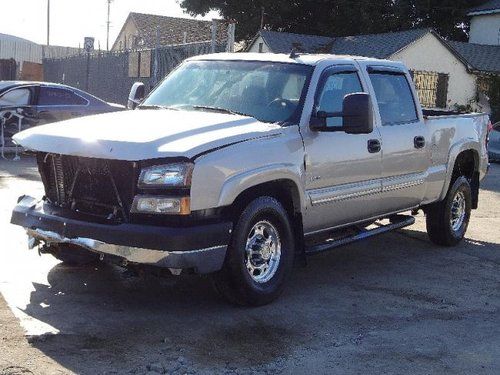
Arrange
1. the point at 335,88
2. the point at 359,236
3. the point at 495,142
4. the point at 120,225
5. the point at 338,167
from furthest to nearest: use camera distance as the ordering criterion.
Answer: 1. the point at 495,142
2. the point at 359,236
3. the point at 335,88
4. the point at 338,167
5. the point at 120,225

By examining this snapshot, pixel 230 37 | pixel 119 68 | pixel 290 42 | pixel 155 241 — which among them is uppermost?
pixel 290 42

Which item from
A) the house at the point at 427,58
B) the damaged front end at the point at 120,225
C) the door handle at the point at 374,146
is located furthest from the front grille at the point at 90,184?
the house at the point at 427,58

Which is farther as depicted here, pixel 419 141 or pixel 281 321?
pixel 419 141

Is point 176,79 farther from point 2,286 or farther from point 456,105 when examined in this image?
point 456,105

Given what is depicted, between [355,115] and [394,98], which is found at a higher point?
[394,98]

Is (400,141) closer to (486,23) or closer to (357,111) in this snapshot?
(357,111)

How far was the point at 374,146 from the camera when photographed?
6.49m

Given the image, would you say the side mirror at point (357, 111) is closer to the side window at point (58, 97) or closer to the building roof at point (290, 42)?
the side window at point (58, 97)

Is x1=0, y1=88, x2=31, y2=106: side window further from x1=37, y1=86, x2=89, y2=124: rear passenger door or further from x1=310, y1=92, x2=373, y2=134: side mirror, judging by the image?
x1=310, y1=92, x2=373, y2=134: side mirror

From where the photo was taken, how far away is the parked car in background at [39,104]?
1414cm

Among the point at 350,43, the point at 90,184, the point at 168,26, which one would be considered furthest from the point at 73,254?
the point at 168,26

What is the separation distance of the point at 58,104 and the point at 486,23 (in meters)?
30.6

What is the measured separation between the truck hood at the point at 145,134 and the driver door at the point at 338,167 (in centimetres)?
52

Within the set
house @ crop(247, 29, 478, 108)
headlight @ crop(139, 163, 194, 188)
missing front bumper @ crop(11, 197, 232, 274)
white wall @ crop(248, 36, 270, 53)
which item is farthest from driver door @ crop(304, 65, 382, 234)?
white wall @ crop(248, 36, 270, 53)
